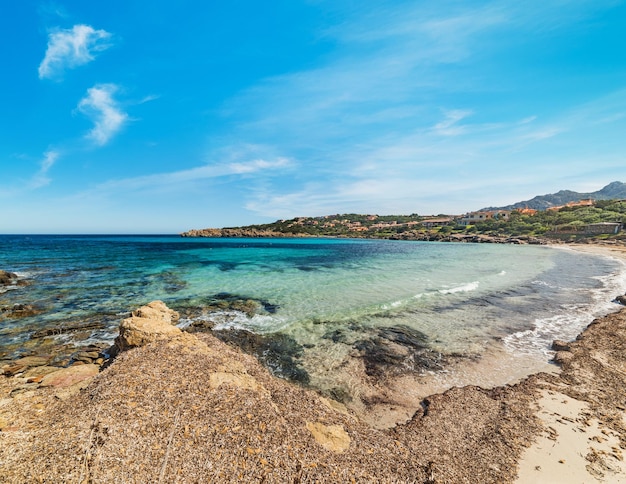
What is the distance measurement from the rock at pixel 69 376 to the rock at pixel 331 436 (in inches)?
292

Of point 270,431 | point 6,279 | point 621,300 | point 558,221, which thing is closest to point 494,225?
point 558,221

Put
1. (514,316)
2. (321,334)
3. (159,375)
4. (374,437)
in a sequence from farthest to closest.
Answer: (514,316) < (321,334) < (159,375) < (374,437)

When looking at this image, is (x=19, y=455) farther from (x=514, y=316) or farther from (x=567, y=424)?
(x=514, y=316)

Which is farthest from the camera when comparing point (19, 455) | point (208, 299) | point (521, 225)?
point (521, 225)

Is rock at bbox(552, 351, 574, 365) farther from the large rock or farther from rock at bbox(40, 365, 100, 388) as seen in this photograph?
rock at bbox(40, 365, 100, 388)

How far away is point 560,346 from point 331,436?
37.1 feet

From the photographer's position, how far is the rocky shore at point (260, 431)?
14.0 ft

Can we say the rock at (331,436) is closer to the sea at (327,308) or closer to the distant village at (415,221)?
the sea at (327,308)

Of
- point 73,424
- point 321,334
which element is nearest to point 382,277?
point 321,334

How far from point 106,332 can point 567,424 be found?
57.7 ft

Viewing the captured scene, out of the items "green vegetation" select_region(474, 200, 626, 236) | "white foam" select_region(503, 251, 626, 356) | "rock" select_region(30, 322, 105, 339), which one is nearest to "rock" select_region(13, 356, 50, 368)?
"rock" select_region(30, 322, 105, 339)

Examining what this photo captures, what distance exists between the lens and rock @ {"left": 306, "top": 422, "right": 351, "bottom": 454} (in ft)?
16.4

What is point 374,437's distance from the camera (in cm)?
550

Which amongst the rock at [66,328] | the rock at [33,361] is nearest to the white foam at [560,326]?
the rock at [33,361]
